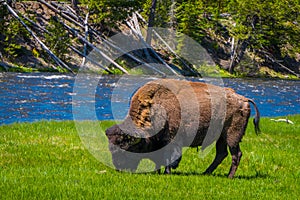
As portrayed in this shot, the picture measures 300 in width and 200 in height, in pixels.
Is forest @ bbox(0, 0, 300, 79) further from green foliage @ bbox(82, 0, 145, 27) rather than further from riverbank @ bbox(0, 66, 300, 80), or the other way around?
riverbank @ bbox(0, 66, 300, 80)

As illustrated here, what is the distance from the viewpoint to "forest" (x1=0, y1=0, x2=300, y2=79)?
39156mm

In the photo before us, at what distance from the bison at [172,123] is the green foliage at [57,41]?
3092 cm

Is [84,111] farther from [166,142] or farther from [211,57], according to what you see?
[211,57]

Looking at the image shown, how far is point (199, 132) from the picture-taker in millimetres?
9398

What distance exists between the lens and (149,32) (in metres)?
49.7

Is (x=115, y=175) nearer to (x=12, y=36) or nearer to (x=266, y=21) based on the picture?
(x=12, y=36)

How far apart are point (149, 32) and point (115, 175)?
41622mm

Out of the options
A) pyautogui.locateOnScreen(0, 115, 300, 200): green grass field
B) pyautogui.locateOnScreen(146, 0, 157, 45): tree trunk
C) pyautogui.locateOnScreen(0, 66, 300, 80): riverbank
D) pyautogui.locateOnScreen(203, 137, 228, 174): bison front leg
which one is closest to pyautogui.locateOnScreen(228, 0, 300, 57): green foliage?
pyautogui.locateOnScreen(0, 66, 300, 80): riverbank

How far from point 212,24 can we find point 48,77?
30747mm

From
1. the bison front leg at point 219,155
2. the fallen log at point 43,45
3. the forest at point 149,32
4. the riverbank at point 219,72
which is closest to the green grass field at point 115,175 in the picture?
the bison front leg at point 219,155

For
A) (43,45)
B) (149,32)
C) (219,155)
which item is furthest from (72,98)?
(149,32)

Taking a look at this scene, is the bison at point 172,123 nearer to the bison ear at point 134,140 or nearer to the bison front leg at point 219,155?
the bison ear at point 134,140

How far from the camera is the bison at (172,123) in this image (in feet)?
29.6

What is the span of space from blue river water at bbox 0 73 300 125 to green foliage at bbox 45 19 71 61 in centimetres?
322
